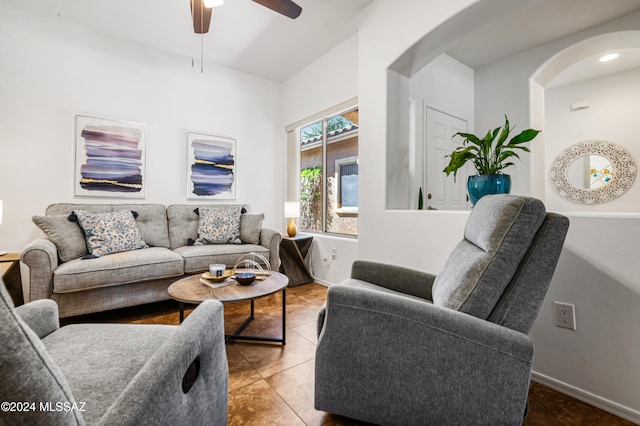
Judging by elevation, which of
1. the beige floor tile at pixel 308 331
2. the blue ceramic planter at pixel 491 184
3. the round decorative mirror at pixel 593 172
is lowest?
the beige floor tile at pixel 308 331

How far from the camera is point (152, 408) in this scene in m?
0.61

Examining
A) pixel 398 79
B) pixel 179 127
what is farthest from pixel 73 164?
pixel 398 79

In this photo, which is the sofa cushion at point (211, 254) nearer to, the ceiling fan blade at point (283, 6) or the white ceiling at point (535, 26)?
the ceiling fan blade at point (283, 6)

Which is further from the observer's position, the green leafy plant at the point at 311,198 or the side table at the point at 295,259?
the green leafy plant at the point at 311,198

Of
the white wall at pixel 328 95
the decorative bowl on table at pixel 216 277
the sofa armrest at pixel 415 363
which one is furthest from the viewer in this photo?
the white wall at pixel 328 95

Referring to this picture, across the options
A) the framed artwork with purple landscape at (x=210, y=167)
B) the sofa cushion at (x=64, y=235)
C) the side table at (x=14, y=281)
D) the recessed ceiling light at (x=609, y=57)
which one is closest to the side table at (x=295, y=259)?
the framed artwork with purple landscape at (x=210, y=167)

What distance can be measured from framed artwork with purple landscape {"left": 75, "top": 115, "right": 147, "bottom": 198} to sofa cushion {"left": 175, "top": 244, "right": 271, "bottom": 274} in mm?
1005

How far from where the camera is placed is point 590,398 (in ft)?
4.62

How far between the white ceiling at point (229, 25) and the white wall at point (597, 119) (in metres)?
3.03

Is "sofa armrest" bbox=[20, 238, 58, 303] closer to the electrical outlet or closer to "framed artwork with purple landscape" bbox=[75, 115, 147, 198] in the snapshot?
"framed artwork with purple landscape" bbox=[75, 115, 147, 198]

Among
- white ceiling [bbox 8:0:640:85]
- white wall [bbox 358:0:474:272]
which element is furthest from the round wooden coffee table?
white ceiling [bbox 8:0:640:85]

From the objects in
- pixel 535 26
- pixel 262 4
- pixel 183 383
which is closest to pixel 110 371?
pixel 183 383

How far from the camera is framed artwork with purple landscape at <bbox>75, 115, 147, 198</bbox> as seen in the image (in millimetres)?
2939

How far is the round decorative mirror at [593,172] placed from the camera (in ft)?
10.8
